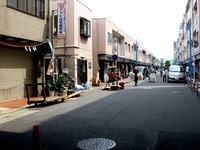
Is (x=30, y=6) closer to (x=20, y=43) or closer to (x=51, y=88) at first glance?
(x=20, y=43)

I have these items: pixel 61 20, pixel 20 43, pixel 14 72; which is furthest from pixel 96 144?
pixel 61 20

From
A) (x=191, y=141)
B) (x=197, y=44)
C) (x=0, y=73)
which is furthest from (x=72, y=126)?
(x=197, y=44)

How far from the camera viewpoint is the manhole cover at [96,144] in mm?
5484

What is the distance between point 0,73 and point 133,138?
371 inches

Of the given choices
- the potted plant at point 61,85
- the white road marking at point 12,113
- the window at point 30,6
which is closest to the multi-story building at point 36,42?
the window at point 30,6

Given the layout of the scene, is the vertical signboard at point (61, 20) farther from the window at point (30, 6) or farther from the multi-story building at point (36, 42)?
the window at point (30, 6)

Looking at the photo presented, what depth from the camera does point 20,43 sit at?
14.4 metres

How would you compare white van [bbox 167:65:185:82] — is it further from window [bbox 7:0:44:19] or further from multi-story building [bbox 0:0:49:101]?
window [bbox 7:0:44:19]

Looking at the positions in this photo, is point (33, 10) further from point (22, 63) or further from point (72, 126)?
point (72, 126)

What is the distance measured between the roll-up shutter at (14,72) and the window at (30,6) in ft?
7.96

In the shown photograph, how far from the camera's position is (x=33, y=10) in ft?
50.3

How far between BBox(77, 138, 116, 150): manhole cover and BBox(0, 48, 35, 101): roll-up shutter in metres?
8.68

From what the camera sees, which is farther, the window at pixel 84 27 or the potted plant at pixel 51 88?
the window at pixel 84 27

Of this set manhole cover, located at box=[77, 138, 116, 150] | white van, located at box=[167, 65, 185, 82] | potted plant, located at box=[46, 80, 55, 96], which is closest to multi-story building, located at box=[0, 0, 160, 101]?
potted plant, located at box=[46, 80, 55, 96]
